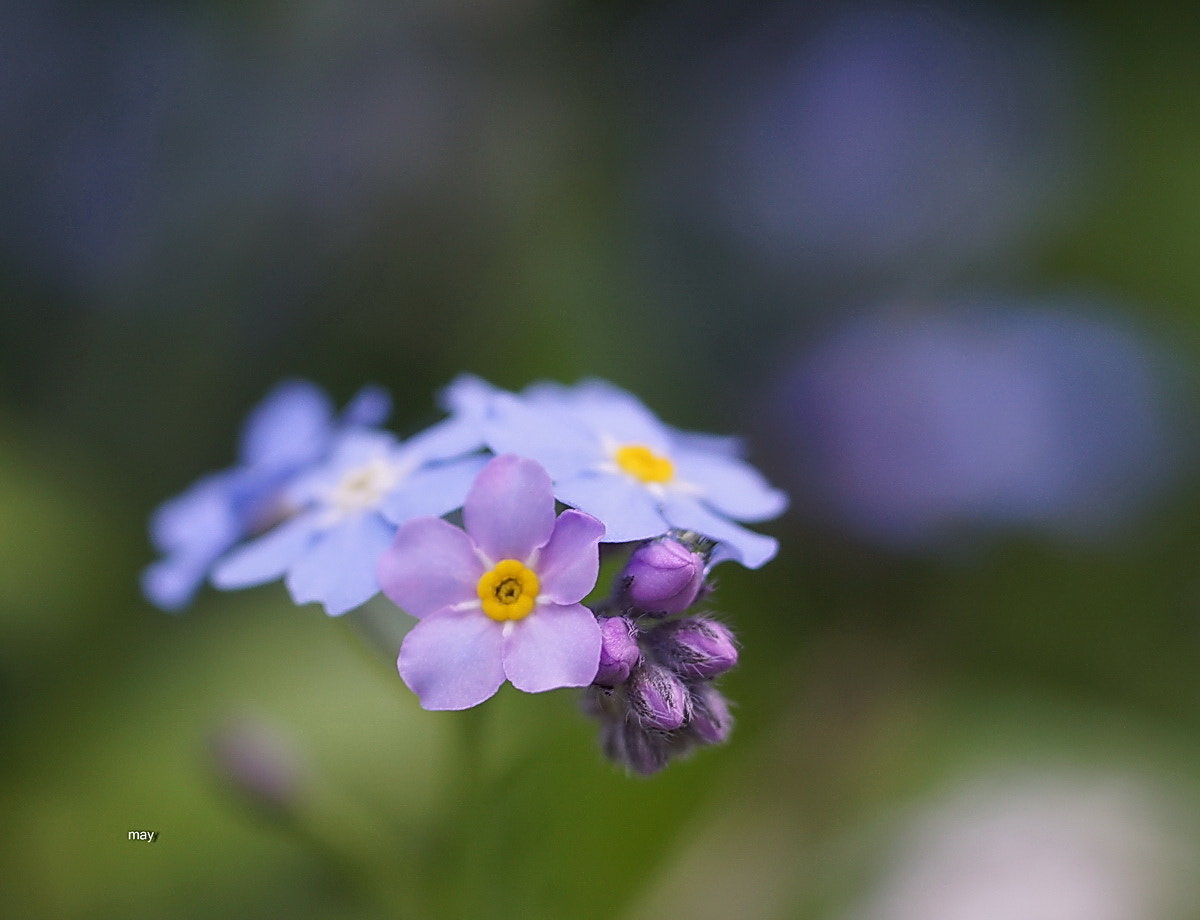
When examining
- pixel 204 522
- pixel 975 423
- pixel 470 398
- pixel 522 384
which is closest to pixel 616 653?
pixel 470 398

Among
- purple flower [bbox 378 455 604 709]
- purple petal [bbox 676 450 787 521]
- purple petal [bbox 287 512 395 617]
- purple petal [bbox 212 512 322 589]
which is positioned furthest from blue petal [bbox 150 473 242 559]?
purple petal [bbox 676 450 787 521]

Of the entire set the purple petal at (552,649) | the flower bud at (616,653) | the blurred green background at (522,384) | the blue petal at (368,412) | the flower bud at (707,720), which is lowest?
the blurred green background at (522,384)

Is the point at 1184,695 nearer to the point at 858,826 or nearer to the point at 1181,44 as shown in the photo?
the point at 858,826

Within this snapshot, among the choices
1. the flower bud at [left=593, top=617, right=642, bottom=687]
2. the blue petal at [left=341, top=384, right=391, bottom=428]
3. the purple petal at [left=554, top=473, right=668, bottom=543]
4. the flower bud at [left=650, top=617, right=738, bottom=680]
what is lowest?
the blue petal at [left=341, top=384, right=391, bottom=428]

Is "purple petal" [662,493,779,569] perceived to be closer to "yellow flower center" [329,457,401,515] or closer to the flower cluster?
the flower cluster

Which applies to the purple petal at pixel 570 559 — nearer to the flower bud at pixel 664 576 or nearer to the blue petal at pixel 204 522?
the flower bud at pixel 664 576

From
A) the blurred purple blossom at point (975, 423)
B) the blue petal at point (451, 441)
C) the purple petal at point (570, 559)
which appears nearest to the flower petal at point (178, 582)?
the blue petal at point (451, 441)

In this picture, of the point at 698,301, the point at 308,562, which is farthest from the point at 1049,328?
the point at 308,562
